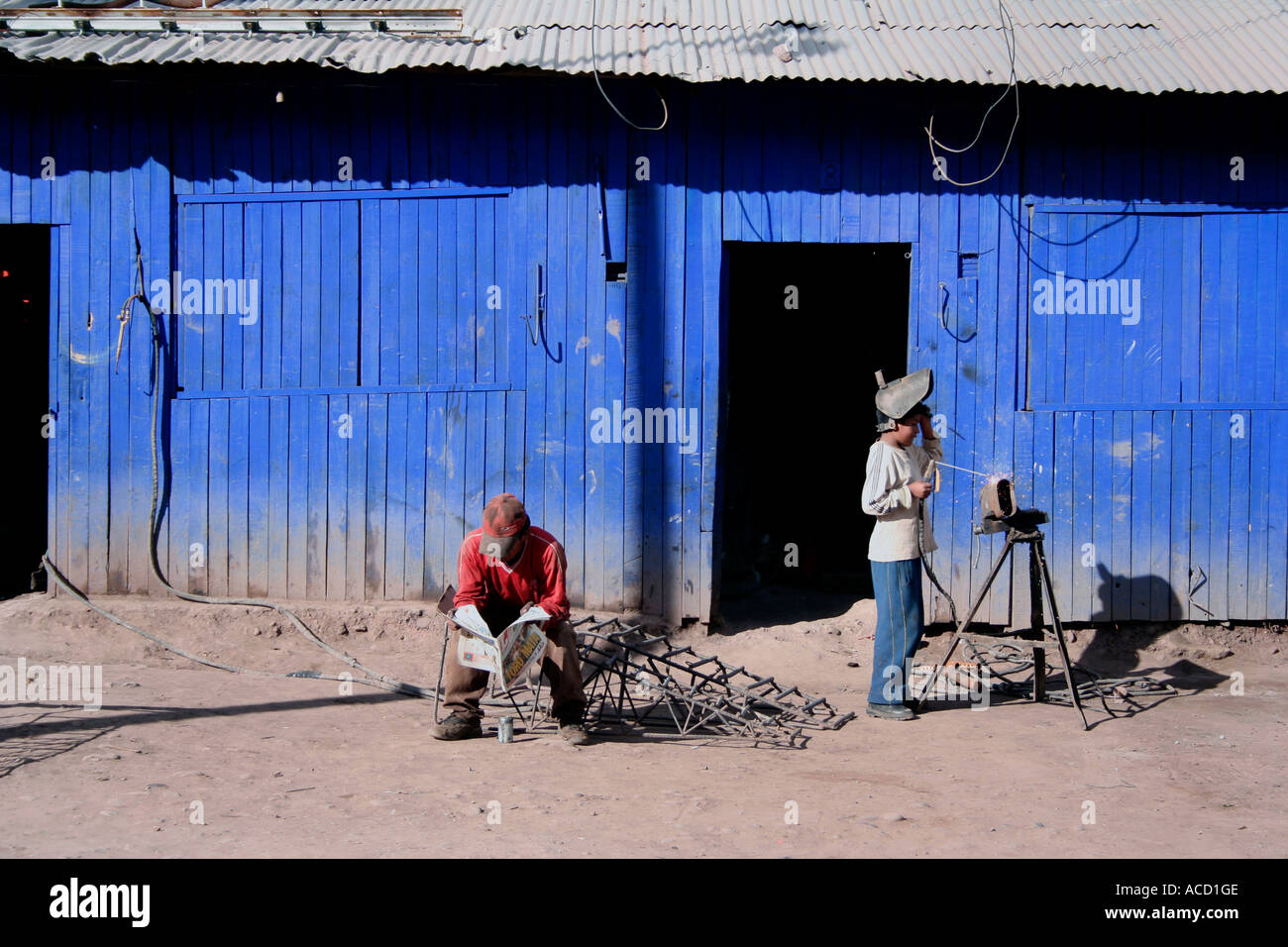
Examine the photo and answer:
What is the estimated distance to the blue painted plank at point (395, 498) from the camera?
26.7 feet

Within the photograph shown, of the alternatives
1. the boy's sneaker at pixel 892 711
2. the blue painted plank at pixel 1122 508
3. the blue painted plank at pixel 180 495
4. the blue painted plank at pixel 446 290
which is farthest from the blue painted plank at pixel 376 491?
the blue painted plank at pixel 1122 508

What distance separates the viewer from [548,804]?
192 inches

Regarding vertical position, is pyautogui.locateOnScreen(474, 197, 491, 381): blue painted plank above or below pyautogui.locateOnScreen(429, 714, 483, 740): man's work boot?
above

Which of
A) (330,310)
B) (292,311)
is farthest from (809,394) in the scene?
(292,311)

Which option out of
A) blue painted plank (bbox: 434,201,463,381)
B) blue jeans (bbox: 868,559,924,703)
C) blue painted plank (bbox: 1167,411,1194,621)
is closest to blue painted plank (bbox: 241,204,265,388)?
blue painted plank (bbox: 434,201,463,381)

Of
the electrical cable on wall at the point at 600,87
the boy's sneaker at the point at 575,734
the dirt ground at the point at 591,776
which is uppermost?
the electrical cable on wall at the point at 600,87

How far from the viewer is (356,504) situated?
26.9ft

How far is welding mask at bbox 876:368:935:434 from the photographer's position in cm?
642

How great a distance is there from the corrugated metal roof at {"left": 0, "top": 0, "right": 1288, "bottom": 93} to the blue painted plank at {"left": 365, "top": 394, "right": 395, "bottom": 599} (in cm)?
238

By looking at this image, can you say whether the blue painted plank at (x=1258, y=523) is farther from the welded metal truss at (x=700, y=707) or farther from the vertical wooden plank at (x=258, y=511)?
the vertical wooden plank at (x=258, y=511)

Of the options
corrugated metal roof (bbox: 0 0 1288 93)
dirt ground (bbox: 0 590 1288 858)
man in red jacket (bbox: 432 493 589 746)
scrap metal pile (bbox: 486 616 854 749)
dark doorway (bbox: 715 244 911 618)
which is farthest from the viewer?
dark doorway (bbox: 715 244 911 618)

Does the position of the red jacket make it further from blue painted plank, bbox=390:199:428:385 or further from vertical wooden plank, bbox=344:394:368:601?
blue painted plank, bbox=390:199:428:385

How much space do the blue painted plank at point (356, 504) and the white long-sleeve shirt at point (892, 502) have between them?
12.4 ft

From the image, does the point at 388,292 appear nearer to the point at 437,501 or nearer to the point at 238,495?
the point at 437,501
